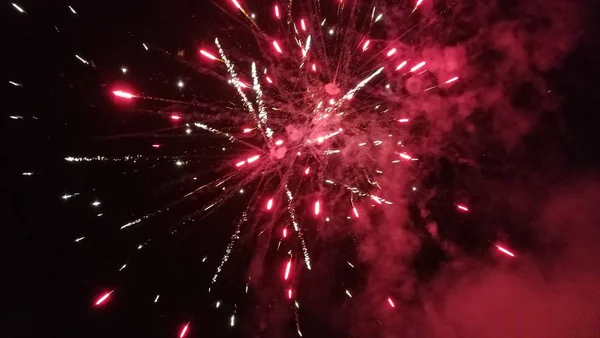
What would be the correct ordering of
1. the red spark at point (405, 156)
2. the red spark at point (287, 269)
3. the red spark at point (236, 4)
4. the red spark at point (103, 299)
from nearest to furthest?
the red spark at point (236, 4), the red spark at point (405, 156), the red spark at point (287, 269), the red spark at point (103, 299)

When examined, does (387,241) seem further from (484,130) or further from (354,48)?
(354,48)

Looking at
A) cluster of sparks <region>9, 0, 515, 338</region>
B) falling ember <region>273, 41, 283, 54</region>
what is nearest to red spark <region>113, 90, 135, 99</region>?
cluster of sparks <region>9, 0, 515, 338</region>

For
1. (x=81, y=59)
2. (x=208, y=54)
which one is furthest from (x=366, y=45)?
(x=81, y=59)

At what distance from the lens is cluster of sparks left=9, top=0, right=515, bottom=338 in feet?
13.8

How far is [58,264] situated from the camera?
5184 mm

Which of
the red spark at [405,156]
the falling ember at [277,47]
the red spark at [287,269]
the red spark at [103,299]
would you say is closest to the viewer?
the falling ember at [277,47]

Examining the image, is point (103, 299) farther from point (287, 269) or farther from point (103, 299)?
point (287, 269)

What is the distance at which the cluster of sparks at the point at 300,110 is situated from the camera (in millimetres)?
4199

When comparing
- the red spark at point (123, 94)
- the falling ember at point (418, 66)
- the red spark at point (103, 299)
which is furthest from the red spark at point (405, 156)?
the red spark at point (103, 299)

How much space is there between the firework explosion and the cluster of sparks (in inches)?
0.5

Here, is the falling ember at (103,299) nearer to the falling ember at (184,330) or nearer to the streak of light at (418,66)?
the falling ember at (184,330)

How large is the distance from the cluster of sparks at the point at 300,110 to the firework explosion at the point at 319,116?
0.01 metres

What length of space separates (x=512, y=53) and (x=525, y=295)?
288 cm

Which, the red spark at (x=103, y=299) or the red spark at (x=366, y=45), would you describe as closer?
the red spark at (x=366, y=45)
